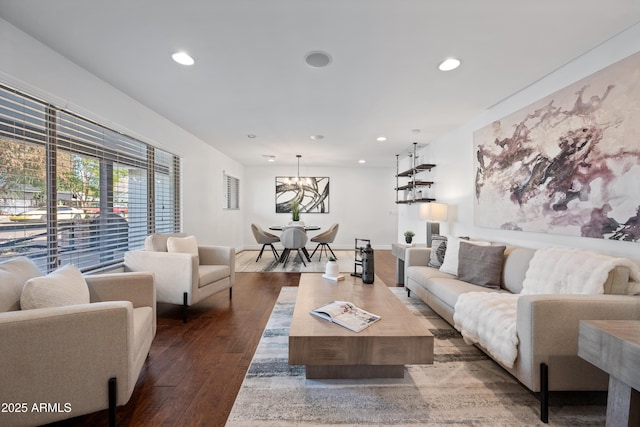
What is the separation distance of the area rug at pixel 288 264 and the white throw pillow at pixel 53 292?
11.0 ft

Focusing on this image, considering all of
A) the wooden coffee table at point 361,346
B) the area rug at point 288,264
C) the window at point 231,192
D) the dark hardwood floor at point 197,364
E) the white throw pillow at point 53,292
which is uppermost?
the window at point 231,192

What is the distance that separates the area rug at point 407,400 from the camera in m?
1.41

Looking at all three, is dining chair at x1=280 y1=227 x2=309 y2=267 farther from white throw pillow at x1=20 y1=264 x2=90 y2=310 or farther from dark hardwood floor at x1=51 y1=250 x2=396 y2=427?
white throw pillow at x1=20 y1=264 x2=90 y2=310

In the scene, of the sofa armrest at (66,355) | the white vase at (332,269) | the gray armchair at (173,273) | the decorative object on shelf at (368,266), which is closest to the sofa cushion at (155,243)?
the gray armchair at (173,273)

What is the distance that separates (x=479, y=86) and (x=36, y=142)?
3.74m

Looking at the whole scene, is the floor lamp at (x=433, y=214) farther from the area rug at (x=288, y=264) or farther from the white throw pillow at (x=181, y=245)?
the white throw pillow at (x=181, y=245)

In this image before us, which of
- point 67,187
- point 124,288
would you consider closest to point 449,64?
point 124,288

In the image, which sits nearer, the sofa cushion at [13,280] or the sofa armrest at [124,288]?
the sofa cushion at [13,280]

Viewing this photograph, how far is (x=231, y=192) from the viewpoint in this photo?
6.34 meters

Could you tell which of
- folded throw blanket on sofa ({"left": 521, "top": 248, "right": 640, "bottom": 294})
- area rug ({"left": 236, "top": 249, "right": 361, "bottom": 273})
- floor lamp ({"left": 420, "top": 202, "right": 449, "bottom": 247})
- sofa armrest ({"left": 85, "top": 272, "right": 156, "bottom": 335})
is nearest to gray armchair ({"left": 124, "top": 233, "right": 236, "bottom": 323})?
sofa armrest ({"left": 85, "top": 272, "right": 156, "bottom": 335})

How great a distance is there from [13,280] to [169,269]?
1306 millimetres

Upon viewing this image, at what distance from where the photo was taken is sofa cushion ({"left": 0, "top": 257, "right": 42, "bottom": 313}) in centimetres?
129

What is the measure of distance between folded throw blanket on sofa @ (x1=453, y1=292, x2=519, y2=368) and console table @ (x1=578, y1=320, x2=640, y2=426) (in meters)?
0.38

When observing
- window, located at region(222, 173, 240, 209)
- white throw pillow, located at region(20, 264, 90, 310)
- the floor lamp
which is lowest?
white throw pillow, located at region(20, 264, 90, 310)
